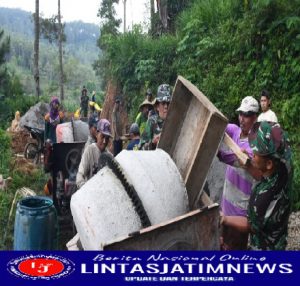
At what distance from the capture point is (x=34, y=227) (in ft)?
12.5

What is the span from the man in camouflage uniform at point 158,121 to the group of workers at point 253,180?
0.04 ft

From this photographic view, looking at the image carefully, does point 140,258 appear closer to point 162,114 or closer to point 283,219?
point 283,219

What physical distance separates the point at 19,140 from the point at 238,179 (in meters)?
12.7

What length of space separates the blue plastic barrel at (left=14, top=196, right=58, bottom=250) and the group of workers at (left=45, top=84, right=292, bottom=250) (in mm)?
632

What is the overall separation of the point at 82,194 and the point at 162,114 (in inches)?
74.2

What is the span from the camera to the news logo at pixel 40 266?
266 cm

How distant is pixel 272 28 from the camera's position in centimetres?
832

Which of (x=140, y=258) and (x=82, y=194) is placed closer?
(x=140, y=258)

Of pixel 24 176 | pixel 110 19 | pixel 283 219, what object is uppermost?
pixel 110 19

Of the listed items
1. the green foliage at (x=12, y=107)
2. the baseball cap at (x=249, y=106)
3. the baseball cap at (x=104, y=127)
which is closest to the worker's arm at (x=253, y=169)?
the baseball cap at (x=249, y=106)

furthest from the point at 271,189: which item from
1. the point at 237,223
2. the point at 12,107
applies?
the point at 12,107

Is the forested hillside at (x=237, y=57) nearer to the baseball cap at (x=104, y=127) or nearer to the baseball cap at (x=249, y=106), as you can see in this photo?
the baseball cap at (x=249, y=106)

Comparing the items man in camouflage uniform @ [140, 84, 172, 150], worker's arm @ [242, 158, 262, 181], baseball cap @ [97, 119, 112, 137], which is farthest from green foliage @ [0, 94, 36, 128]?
worker's arm @ [242, 158, 262, 181]

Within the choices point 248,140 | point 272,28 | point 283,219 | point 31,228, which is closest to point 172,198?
point 283,219
